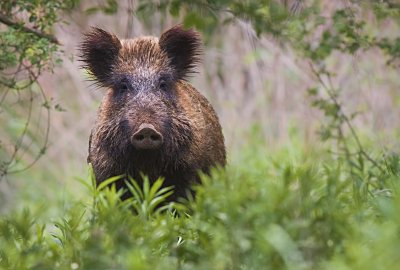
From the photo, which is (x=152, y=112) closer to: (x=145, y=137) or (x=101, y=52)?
(x=145, y=137)

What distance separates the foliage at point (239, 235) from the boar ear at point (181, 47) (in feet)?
10.3

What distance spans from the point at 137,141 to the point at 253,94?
640 centimetres

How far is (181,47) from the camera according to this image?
318 inches

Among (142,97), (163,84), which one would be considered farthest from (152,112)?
(163,84)

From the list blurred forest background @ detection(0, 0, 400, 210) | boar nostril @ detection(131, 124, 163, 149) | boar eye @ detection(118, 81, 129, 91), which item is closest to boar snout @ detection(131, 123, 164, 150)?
boar nostril @ detection(131, 124, 163, 149)

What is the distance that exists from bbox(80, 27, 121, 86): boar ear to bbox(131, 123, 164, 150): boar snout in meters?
1.16

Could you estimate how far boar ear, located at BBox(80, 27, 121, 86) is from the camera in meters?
7.94

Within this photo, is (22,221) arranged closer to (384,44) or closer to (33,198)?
(384,44)

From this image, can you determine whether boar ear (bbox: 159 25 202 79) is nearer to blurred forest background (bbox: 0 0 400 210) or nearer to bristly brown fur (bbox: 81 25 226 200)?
bristly brown fur (bbox: 81 25 226 200)

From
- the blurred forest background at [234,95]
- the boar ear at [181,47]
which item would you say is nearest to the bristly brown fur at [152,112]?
the boar ear at [181,47]

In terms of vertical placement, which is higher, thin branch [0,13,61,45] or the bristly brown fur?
thin branch [0,13,61,45]

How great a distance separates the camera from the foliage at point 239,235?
3893mm

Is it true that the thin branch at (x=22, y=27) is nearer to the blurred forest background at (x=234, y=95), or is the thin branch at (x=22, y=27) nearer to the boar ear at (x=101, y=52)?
the boar ear at (x=101, y=52)

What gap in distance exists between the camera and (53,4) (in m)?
7.11
